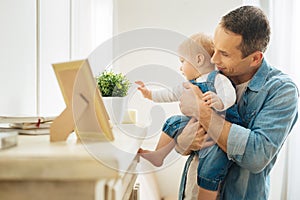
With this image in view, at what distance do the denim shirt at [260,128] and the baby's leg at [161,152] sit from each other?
246 millimetres

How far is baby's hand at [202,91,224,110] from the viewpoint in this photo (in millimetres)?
1071

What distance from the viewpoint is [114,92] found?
1.27 m

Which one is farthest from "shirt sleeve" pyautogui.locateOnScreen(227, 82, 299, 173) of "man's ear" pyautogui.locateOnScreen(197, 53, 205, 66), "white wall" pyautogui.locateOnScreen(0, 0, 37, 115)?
"white wall" pyautogui.locateOnScreen(0, 0, 37, 115)

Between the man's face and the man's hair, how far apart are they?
15 mm

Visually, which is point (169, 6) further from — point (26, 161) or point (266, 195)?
point (26, 161)

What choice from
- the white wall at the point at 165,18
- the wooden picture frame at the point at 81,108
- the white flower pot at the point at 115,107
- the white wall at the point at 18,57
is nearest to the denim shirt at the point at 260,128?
the white flower pot at the point at 115,107

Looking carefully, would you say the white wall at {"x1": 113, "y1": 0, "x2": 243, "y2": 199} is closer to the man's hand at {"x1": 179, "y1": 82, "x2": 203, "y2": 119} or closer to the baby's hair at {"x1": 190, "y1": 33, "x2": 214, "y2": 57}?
the baby's hair at {"x1": 190, "y1": 33, "x2": 214, "y2": 57}

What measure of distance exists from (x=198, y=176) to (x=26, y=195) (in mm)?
688

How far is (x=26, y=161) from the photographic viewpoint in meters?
0.55

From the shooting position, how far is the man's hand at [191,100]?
1.11m

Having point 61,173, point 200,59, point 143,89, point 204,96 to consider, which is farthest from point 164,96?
point 61,173

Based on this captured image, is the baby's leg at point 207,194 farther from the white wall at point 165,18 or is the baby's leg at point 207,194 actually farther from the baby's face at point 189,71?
the white wall at point 165,18

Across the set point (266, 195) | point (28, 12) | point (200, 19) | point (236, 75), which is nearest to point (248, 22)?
point (236, 75)

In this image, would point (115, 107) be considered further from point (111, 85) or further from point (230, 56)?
point (230, 56)
